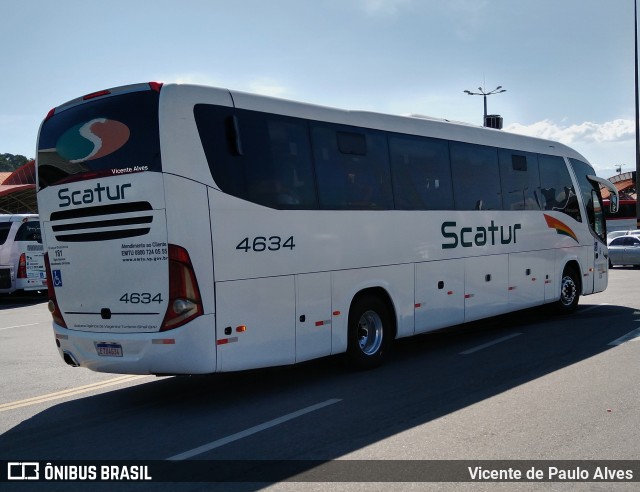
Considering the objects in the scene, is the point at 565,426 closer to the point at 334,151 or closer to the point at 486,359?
the point at 486,359

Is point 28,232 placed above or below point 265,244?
above

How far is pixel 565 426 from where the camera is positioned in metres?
6.19

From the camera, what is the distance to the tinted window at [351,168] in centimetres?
855

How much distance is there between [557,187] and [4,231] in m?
16.3

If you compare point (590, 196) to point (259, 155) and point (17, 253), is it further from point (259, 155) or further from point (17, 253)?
point (17, 253)

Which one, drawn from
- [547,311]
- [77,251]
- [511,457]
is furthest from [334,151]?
[547,311]

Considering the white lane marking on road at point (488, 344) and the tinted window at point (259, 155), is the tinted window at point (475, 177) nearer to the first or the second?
the white lane marking on road at point (488, 344)

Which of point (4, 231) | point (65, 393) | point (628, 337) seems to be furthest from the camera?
point (4, 231)

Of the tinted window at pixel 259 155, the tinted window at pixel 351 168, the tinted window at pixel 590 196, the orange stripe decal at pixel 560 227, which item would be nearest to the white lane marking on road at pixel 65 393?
the tinted window at pixel 259 155

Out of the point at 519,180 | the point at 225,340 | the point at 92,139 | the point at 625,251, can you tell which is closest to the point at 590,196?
the point at 519,180

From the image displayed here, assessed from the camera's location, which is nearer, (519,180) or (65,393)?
(65,393)

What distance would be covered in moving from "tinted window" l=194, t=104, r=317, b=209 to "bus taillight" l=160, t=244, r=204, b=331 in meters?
0.90

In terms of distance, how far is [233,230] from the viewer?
729 cm

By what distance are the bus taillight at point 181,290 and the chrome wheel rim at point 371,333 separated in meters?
2.90
